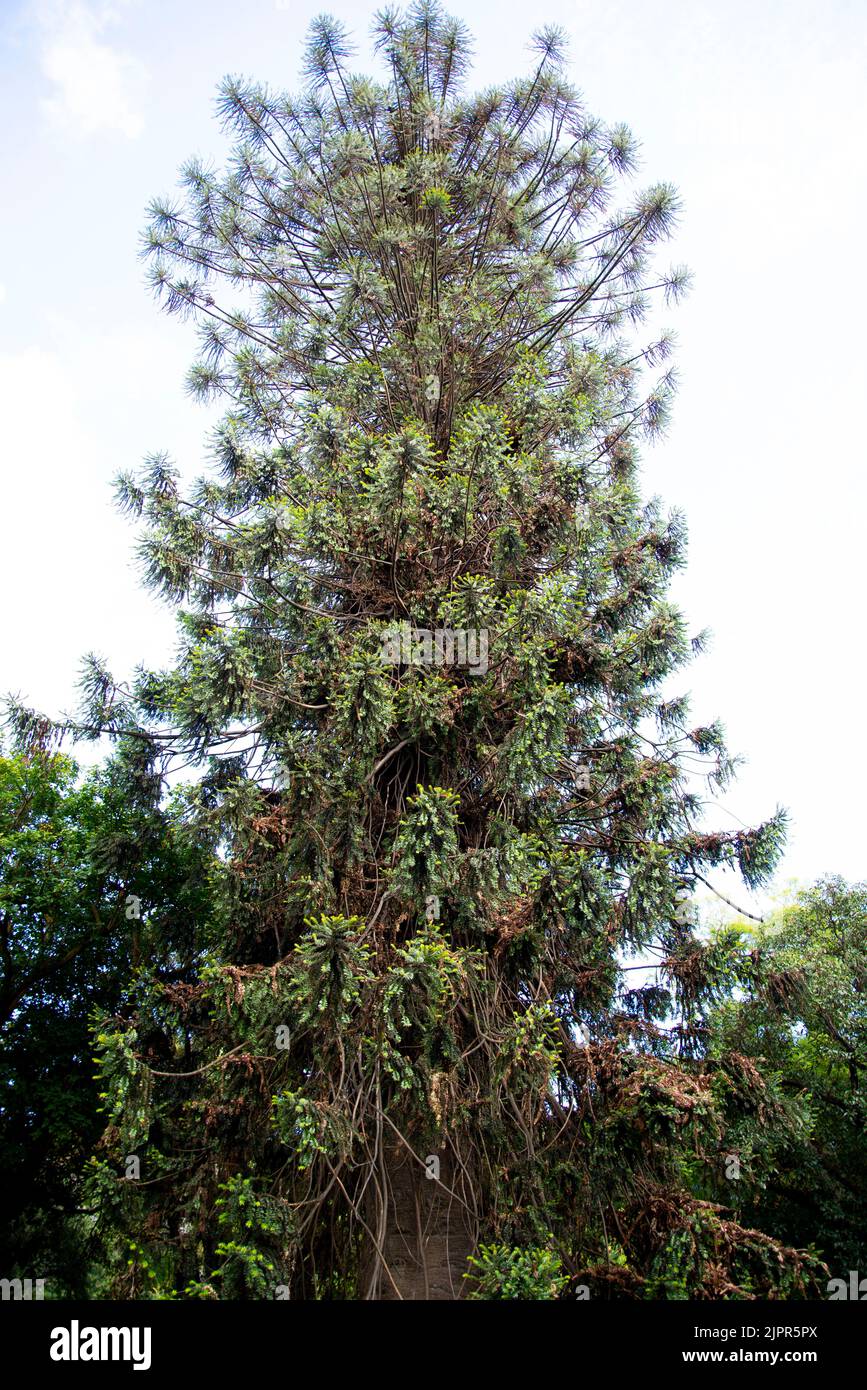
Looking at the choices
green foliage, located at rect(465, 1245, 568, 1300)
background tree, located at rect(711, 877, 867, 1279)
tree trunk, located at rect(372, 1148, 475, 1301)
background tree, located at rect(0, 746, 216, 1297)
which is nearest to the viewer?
green foliage, located at rect(465, 1245, 568, 1300)

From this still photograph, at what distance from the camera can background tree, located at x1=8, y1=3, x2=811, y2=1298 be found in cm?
630

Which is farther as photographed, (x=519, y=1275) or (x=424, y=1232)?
(x=424, y=1232)

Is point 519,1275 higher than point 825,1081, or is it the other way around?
point 825,1081

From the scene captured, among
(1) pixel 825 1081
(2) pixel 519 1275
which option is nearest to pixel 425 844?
(2) pixel 519 1275

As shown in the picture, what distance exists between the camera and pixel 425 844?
6465 millimetres

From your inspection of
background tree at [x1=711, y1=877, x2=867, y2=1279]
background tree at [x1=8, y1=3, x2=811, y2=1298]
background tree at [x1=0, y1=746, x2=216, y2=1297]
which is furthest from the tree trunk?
background tree at [x1=711, y1=877, x2=867, y2=1279]

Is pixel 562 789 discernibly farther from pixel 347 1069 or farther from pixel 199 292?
pixel 199 292

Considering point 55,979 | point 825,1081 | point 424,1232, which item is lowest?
point 424,1232

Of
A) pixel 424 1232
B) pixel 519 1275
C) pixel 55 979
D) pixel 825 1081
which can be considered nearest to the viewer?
pixel 519 1275

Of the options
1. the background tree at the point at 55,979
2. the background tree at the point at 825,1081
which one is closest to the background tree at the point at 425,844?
the background tree at the point at 55,979

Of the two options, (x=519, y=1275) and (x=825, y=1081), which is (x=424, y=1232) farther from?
(x=825, y=1081)

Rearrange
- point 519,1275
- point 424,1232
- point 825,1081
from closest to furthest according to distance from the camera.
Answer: point 519,1275, point 424,1232, point 825,1081

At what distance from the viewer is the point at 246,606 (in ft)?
29.9

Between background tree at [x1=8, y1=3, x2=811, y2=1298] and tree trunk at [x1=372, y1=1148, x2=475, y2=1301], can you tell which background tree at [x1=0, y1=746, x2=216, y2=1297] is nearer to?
background tree at [x1=8, y1=3, x2=811, y2=1298]
